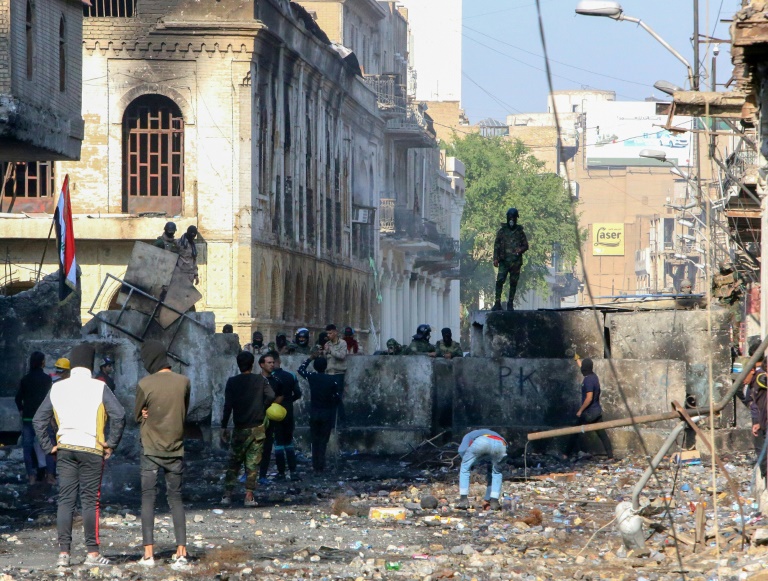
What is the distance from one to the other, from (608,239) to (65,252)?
297 ft

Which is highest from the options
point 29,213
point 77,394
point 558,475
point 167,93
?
point 167,93

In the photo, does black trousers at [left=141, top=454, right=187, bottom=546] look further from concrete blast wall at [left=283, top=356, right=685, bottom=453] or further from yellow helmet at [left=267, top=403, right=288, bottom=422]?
concrete blast wall at [left=283, top=356, right=685, bottom=453]

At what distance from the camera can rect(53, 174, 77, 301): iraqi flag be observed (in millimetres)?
19094

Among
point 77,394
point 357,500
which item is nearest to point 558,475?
point 357,500

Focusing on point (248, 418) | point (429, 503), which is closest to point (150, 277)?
point (248, 418)

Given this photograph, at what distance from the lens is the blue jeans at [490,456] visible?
12.6 metres

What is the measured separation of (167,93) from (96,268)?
4.34 metres

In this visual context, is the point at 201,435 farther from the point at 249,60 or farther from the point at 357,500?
the point at 249,60

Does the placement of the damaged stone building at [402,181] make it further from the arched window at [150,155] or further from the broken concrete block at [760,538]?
the broken concrete block at [760,538]

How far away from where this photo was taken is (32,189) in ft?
108

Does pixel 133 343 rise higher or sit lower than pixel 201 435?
higher

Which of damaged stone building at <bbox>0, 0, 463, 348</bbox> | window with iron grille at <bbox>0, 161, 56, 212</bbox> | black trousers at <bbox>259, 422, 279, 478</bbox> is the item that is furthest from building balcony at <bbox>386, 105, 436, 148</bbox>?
black trousers at <bbox>259, 422, 279, 478</bbox>

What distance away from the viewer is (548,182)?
64750 millimetres

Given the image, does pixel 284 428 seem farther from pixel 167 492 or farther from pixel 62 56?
pixel 62 56
